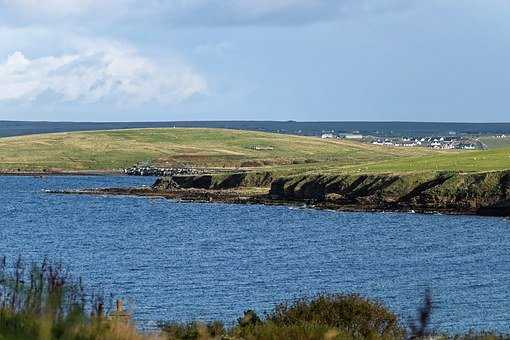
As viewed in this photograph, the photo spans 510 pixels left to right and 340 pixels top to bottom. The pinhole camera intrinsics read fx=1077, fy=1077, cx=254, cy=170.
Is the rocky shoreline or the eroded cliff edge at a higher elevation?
Answer: the eroded cliff edge

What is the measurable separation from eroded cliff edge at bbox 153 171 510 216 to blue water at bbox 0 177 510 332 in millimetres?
4759

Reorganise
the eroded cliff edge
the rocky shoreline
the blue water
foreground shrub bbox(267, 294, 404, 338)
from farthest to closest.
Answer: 1. the eroded cliff edge
2. the rocky shoreline
3. the blue water
4. foreground shrub bbox(267, 294, 404, 338)

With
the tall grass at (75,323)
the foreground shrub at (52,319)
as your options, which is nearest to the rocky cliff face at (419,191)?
the tall grass at (75,323)

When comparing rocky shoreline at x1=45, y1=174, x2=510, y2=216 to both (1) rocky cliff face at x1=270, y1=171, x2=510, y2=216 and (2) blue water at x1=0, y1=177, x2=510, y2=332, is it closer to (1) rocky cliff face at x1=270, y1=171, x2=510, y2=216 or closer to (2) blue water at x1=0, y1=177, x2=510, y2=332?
(1) rocky cliff face at x1=270, y1=171, x2=510, y2=216

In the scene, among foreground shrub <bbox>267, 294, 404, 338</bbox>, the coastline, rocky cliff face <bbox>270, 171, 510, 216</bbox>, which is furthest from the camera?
the coastline

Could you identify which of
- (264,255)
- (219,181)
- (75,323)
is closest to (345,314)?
(75,323)

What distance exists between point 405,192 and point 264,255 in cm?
3992

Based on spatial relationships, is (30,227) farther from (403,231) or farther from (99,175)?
(99,175)

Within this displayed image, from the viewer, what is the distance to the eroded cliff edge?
9331 centimetres

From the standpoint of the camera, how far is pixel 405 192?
331 feet

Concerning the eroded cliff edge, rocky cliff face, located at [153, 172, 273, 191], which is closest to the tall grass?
the eroded cliff edge

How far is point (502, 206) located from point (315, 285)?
154 feet

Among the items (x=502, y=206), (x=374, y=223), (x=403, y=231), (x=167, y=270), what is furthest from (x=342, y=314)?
(x=502, y=206)

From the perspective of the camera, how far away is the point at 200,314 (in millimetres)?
37625
